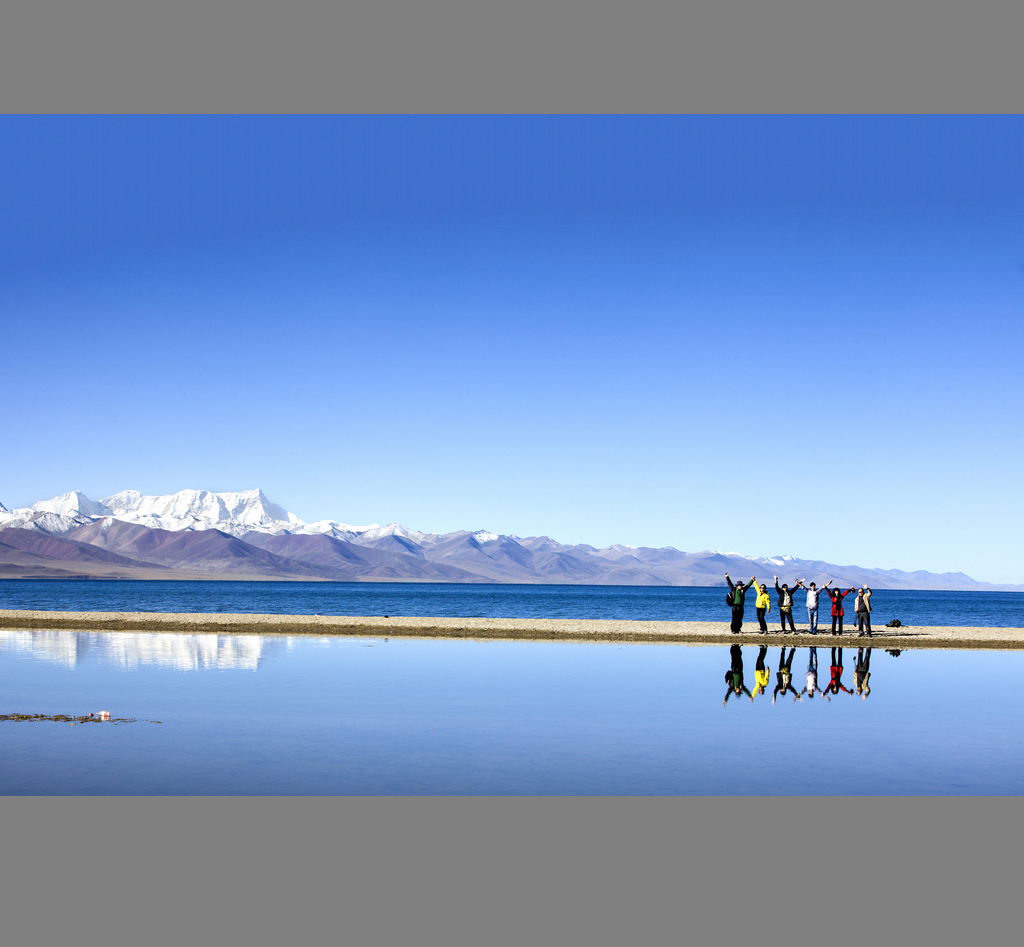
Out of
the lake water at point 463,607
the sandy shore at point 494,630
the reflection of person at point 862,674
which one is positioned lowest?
the lake water at point 463,607

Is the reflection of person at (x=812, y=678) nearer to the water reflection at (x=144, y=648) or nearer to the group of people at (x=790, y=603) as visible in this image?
the group of people at (x=790, y=603)

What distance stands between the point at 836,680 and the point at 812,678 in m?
0.57

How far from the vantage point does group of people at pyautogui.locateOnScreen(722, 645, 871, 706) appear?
62.8 feet

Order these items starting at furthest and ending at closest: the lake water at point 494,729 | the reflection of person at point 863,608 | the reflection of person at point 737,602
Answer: the reflection of person at point 737,602 → the reflection of person at point 863,608 → the lake water at point 494,729

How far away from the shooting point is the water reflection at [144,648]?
80.0 feet

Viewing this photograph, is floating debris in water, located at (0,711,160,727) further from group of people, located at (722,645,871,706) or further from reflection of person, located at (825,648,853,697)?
reflection of person, located at (825,648,853,697)

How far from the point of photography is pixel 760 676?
72.5 ft

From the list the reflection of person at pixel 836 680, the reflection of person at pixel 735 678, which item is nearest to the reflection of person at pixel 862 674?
the reflection of person at pixel 836 680

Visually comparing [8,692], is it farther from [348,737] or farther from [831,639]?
[831,639]

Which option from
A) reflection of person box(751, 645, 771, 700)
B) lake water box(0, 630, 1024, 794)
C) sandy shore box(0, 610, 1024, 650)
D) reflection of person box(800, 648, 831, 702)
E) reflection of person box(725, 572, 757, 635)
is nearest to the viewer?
lake water box(0, 630, 1024, 794)

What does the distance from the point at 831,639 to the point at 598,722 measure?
2268 centimetres

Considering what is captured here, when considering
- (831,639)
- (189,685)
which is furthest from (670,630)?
(189,685)

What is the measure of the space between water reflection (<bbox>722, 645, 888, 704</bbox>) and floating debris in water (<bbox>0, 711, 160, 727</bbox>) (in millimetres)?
10893

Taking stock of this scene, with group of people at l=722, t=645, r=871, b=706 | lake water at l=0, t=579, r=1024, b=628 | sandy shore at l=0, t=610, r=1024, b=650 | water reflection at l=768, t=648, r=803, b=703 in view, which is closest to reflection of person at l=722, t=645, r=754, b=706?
group of people at l=722, t=645, r=871, b=706
